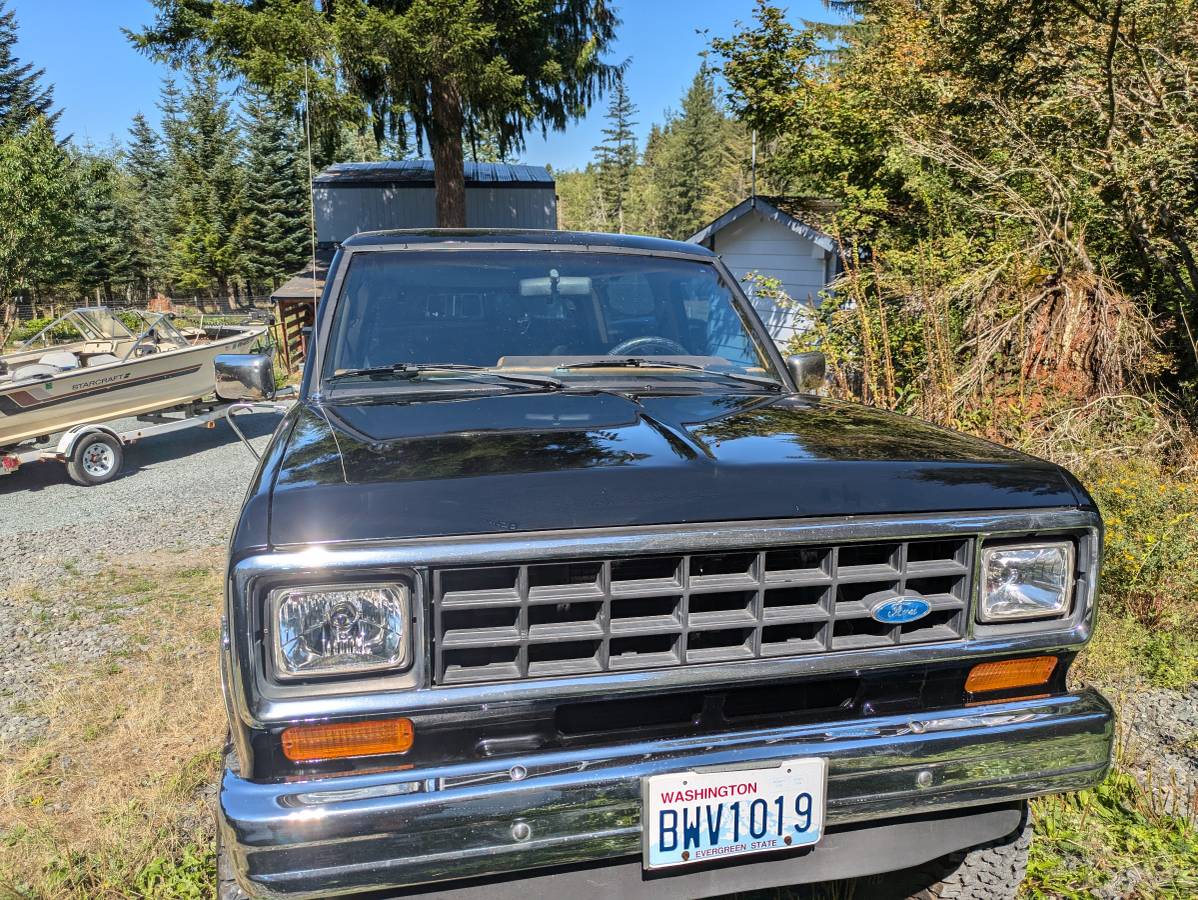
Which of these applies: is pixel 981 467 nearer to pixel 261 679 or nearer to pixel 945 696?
pixel 945 696

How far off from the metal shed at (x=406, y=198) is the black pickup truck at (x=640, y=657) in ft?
71.9

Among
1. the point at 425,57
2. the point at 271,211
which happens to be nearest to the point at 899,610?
the point at 425,57

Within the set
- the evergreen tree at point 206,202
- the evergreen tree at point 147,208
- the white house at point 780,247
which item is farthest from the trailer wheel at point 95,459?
the evergreen tree at point 147,208

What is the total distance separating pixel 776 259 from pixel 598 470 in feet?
51.5

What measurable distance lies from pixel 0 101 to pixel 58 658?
48.6 m

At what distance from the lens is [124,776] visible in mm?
3273

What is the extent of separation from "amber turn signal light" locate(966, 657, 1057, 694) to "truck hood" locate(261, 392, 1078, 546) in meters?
0.40

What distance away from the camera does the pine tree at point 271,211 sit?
35.4 metres

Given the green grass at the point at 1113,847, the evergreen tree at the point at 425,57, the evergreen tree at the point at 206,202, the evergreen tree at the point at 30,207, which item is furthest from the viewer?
the evergreen tree at the point at 206,202

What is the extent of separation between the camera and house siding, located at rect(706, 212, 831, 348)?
1585 centimetres

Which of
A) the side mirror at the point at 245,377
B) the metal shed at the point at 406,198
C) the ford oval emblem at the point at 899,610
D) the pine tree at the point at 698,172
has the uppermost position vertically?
the pine tree at the point at 698,172

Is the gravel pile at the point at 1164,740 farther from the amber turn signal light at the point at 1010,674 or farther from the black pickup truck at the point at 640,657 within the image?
the amber turn signal light at the point at 1010,674

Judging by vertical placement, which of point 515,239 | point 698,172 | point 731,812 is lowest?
point 731,812

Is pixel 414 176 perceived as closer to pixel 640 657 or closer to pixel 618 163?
pixel 640 657
